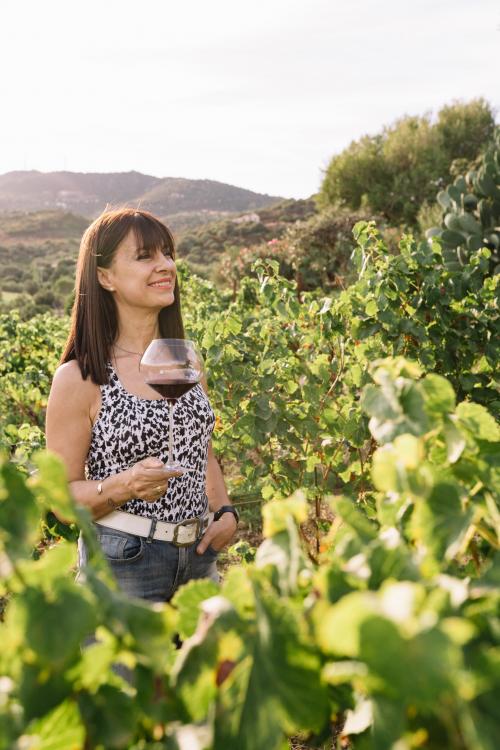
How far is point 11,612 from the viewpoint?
1.58ft

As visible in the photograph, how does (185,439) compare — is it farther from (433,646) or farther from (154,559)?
(433,646)

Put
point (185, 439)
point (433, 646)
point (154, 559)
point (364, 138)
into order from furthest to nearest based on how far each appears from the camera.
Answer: point (364, 138) < point (185, 439) < point (154, 559) < point (433, 646)

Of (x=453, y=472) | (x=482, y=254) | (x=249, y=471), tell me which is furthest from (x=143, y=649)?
(x=482, y=254)

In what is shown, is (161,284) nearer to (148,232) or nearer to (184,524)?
(148,232)

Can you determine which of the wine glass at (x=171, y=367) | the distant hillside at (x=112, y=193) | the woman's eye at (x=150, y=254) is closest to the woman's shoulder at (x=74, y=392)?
the wine glass at (x=171, y=367)

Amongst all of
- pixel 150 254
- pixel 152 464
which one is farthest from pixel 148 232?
pixel 152 464

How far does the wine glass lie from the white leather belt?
23 cm

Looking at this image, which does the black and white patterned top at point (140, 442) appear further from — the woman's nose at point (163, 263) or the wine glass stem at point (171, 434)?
the woman's nose at point (163, 263)

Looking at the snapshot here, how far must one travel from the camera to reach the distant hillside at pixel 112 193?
66312 mm

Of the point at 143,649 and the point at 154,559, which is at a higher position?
the point at 143,649

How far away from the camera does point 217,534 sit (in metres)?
2.23

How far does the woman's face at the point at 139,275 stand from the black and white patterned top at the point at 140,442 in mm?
263

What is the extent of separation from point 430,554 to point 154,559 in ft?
5.20

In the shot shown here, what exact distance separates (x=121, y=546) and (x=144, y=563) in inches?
3.4
